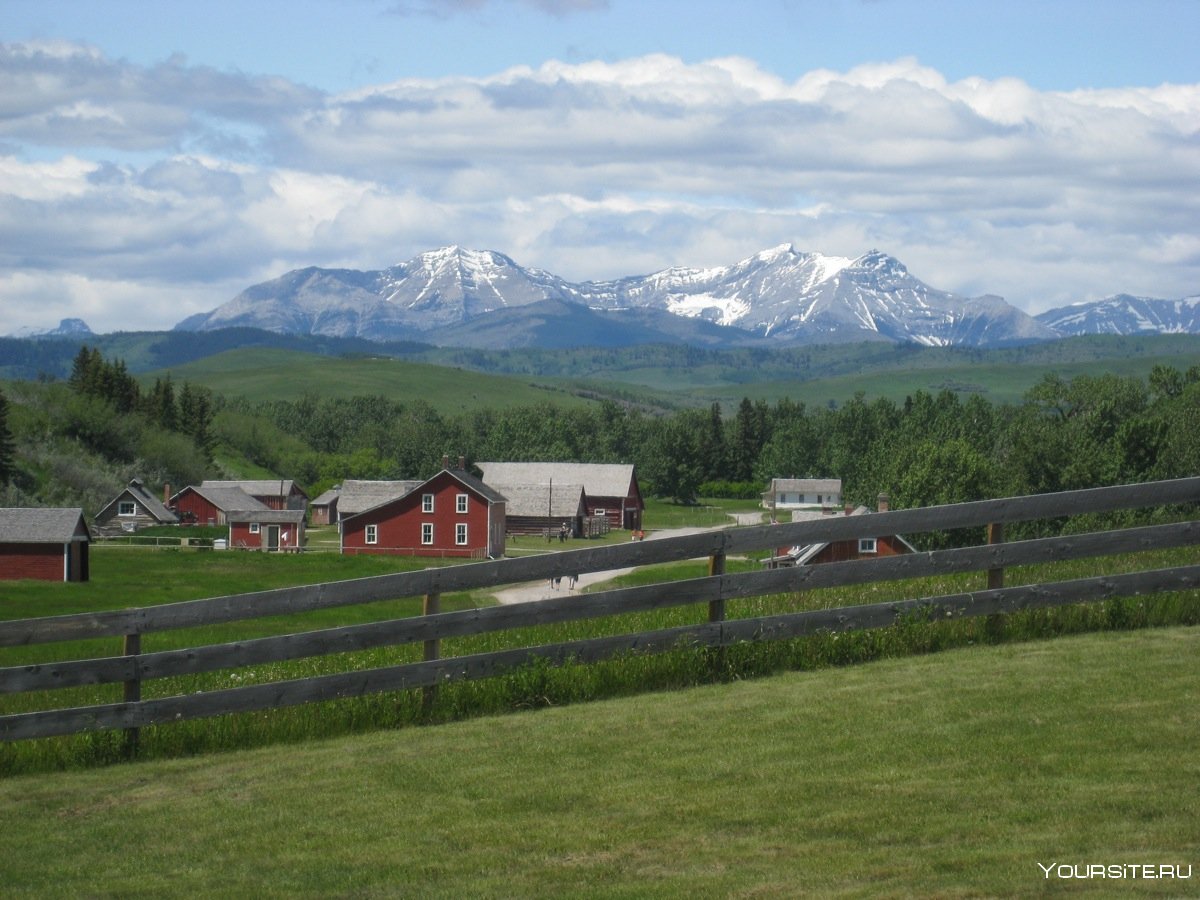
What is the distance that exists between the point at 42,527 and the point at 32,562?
1.85 meters

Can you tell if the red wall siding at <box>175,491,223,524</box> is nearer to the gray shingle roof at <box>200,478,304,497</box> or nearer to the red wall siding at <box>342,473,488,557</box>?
the gray shingle roof at <box>200,478,304,497</box>

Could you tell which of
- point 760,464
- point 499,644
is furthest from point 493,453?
point 499,644

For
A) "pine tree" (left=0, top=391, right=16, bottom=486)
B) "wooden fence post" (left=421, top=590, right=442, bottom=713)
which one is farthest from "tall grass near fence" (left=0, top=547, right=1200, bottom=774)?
"pine tree" (left=0, top=391, right=16, bottom=486)

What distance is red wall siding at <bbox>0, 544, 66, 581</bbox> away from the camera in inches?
2803

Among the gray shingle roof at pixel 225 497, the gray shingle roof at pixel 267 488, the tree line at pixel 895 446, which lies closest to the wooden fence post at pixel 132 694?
the tree line at pixel 895 446

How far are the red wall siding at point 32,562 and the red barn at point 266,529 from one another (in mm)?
31247

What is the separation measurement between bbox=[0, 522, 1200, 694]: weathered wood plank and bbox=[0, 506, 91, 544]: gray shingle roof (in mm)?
63969

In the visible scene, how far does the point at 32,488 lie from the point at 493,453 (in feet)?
294

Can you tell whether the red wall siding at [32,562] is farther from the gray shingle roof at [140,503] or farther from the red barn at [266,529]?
the gray shingle roof at [140,503]

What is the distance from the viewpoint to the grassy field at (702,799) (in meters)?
7.55

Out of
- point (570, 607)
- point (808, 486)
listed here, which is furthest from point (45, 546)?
point (808, 486)

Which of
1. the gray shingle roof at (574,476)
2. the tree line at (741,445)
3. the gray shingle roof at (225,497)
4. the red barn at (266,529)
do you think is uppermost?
the tree line at (741,445)

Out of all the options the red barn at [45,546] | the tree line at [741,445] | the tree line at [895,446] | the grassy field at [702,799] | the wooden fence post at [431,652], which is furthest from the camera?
the tree line at [741,445]

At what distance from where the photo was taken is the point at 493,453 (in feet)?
623
